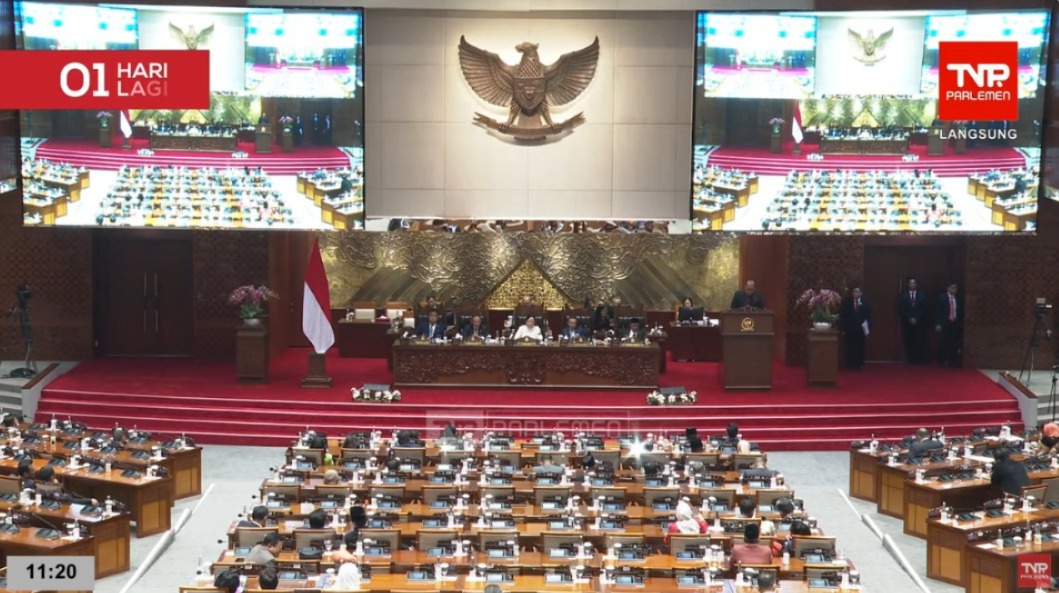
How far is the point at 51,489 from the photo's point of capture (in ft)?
60.6

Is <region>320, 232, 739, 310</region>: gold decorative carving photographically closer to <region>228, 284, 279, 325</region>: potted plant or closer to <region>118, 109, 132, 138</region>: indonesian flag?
<region>228, 284, 279, 325</region>: potted plant

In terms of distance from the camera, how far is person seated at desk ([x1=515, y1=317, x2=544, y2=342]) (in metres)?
26.7

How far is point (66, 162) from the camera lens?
2691cm

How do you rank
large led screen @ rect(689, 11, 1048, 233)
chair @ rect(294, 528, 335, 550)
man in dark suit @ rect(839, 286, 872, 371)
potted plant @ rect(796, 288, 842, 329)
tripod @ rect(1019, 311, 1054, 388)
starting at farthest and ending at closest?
man in dark suit @ rect(839, 286, 872, 371), tripod @ rect(1019, 311, 1054, 388), large led screen @ rect(689, 11, 1048, 233), potted plant @ rect(796, 288, 842, 329), chair @ rect(294, 528, 335, 550)

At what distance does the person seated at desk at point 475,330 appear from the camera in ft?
88.0

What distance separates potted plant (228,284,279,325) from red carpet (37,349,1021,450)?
3.89 ft

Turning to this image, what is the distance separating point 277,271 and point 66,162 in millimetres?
4731

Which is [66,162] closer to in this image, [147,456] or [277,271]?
[277,271]

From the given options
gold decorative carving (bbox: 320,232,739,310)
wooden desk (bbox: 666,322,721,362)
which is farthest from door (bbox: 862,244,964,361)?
wooden desk (bbox: 666,322,721,362)

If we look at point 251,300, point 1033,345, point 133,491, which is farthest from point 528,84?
point 133,491

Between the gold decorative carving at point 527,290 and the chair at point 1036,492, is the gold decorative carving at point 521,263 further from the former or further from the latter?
the chair at point 1036,492

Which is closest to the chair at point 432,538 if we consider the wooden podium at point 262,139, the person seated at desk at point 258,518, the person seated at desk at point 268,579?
the person seated at desk at point 258,518

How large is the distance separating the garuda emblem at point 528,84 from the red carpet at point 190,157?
132 inches

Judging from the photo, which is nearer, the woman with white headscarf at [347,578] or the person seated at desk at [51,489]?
the woman with white headscarf at [347,578]
